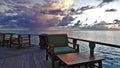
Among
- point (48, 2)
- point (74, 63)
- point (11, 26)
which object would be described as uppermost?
point (48, 2)

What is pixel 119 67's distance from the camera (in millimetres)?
13070

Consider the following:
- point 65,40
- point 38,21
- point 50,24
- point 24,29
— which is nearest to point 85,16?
point 50,24

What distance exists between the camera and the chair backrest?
418 centimetres

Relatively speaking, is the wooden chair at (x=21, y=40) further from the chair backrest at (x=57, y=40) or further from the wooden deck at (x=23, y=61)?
the chair backrest at (x=57, y=40)

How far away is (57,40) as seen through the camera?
167 inches

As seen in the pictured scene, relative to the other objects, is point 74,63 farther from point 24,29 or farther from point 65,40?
point 24,29

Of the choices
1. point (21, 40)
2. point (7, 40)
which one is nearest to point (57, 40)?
point (21, 40)

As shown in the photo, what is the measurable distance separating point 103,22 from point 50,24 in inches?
250

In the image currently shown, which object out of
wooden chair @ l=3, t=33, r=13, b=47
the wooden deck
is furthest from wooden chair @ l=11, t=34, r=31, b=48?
the wooden deck

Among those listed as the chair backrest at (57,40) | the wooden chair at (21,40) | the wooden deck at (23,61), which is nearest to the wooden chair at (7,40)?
the wooden chair at (21,40)

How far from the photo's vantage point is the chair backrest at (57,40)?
418 cm

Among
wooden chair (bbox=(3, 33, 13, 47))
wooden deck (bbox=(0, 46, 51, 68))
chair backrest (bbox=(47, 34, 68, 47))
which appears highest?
chair backrest (bbox=(47, 34, 68, 47))

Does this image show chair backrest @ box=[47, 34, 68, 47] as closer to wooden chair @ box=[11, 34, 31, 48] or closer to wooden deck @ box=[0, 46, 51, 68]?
wooden deck @ box=[0, 46, 51, 68]

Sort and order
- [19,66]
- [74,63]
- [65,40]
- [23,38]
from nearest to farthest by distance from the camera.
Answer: [74,63] < [19,66] < [65,40] < [23,38]
